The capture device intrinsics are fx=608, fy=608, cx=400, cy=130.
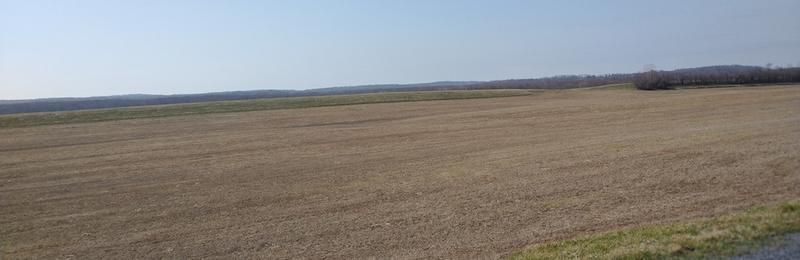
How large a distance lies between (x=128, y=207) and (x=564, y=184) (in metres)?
10.7

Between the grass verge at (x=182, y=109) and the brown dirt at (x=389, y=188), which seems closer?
the brown dirt at (x=389, y=188)

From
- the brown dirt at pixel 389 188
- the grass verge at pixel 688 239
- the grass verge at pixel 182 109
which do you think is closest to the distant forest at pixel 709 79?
the grass verge at pixel 182 109

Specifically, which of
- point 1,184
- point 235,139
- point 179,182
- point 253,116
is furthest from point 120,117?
point 179,182

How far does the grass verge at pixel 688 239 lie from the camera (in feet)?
25.6

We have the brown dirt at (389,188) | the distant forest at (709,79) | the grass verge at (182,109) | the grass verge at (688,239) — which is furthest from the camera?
the distant forest at (709,79)

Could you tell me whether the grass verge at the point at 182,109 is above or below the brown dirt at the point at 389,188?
above

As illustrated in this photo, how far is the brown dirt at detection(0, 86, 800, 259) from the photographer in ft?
36.1

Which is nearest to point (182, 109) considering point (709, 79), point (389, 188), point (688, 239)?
point (389, 188)

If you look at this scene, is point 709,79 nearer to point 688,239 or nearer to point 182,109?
point 182,109

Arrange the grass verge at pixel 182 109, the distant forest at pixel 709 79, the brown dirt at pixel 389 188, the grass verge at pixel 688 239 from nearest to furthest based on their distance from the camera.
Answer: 1. the grass verge at pixel 688 239
2. the brown dirt at pixel 389 188
3. the grass verge at pixel 182 109
4. the distant forest at pixel 709 79

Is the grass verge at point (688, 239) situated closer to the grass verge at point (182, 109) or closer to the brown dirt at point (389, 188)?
the brown dirt at point (389, 188)

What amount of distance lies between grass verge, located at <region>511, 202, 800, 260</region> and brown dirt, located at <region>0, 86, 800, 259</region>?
898 mm

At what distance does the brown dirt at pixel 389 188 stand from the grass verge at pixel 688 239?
0.90m

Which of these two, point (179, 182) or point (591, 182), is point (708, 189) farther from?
point (179, 182)
